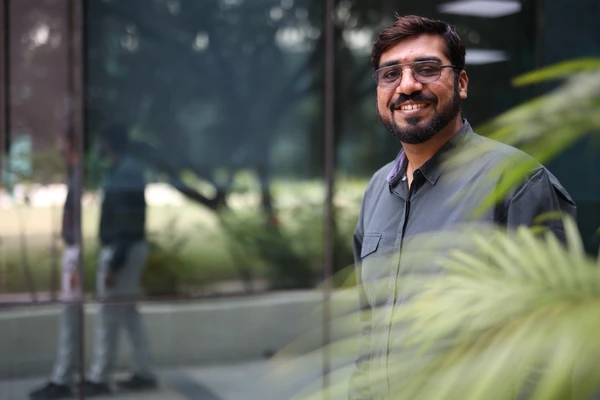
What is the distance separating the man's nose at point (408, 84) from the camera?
214 centimetres

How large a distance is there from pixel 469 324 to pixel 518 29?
5495mm

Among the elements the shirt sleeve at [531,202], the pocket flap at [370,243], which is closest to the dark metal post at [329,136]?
the pocket flap at [370,243]

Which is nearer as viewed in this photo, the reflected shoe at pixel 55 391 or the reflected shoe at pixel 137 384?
the reflected shoe at pixel 55 391

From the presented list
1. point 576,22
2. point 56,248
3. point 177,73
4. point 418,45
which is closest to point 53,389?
point 56,248

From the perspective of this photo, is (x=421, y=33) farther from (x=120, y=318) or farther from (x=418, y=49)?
(x=120, y=318)

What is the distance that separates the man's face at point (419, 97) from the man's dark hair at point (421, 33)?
0.05 feet

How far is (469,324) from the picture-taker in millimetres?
909

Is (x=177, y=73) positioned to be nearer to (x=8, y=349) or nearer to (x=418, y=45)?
(x=8, y=349)

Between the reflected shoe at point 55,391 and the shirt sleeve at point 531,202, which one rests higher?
the shirt sleeve at point 531,202

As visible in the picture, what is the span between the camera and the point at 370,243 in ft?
7.84

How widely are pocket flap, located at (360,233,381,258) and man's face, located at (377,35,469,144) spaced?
1.03ft

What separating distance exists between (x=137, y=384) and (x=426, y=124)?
3.72 metres

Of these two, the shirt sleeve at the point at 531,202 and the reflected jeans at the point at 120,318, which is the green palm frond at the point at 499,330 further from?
the reflected jeans at the point at 120,318

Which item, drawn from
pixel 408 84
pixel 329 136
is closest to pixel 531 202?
pixel 408 84
